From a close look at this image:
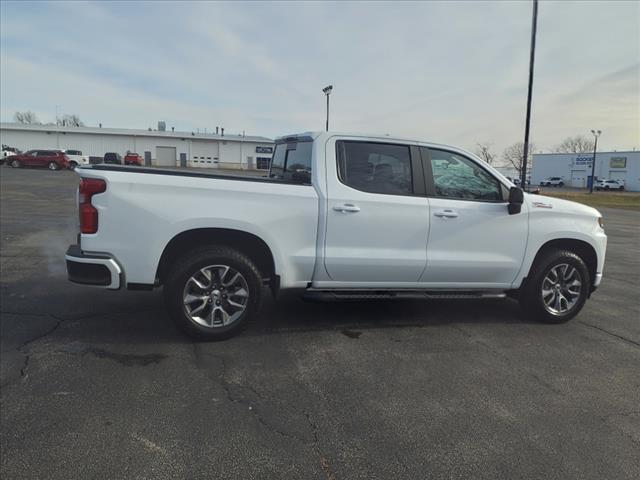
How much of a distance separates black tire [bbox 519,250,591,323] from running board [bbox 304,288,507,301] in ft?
1.09

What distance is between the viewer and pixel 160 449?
9.30 ft

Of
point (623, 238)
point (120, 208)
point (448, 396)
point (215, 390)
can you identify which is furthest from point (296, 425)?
point (623, 238)

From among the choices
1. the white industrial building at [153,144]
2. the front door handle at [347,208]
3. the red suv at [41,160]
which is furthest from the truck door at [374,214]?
the white industrial building at [153,144]

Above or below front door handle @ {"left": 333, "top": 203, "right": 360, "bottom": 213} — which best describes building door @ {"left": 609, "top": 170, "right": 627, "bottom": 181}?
above

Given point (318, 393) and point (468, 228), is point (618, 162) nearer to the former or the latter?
point (468, 228)

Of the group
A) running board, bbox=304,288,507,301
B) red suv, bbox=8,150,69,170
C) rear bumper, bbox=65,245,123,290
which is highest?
red suv, bbox=8,150,69,170

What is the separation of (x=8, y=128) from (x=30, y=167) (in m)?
26.5

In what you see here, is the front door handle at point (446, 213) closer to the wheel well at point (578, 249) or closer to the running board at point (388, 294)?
the running board at point (388, 294)

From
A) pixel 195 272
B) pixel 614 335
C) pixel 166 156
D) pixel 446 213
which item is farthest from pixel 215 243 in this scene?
pixel 166 156

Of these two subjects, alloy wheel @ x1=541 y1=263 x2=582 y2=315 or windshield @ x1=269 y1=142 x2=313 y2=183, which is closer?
windshield @ x1=269 y1=142 x2=313 y2=183

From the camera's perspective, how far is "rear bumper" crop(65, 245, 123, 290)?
161 inches

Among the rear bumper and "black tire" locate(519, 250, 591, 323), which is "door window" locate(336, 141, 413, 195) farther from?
the rear bumper

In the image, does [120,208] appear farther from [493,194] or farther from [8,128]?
[8,128]

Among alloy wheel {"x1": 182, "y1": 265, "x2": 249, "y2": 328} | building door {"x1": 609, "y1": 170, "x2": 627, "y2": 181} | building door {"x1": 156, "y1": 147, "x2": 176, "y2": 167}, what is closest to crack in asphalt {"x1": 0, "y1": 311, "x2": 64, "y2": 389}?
alloy wheel {"x1": 182, "y1": 265, "x2": 249, "y2": 328}
